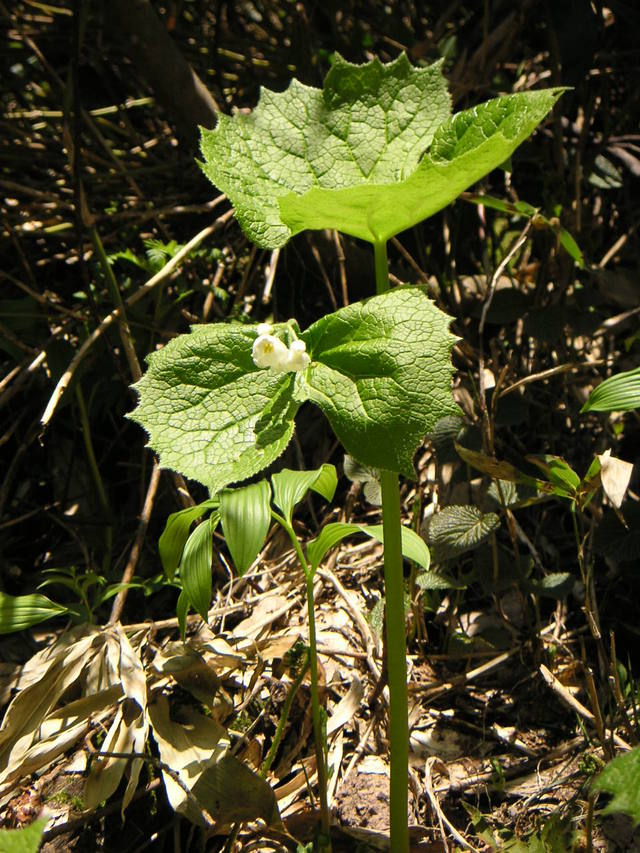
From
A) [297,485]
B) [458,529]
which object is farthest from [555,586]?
[297,485]

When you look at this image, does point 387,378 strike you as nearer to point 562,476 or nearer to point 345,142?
point 345,142

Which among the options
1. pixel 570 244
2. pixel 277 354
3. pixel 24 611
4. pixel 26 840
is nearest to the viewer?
pixel 26 840

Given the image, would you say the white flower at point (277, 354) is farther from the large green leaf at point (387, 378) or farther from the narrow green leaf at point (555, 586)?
the narrow green leaf at point (555, 586)

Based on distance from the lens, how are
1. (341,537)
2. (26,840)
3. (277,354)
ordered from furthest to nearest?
(341,537) < (277,354) < (26,840)

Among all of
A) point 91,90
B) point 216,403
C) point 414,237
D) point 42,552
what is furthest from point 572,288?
point 91,90

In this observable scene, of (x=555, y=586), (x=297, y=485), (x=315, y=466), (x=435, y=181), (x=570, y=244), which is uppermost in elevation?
(x=435, y=181)

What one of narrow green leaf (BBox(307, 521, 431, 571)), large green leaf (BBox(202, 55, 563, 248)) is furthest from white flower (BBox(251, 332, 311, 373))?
narrow green leaf (BBox(307, 521, 431, 571))
